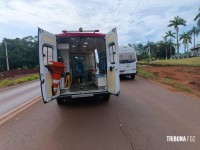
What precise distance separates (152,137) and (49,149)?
219 cm

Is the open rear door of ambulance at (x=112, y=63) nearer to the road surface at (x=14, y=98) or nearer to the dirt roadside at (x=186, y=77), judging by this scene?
the road surface at (x=14, y=98)

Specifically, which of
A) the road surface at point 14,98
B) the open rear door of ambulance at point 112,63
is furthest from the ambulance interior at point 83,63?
the road surface at point 14,98

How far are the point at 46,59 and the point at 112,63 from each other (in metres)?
2.28

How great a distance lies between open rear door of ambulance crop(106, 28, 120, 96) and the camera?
888 cm

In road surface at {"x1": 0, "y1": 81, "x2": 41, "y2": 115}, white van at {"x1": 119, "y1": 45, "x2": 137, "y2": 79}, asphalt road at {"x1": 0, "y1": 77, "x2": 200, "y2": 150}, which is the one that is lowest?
road surface at {"x1": 0, "y1": 81, "x2": 41, "y2": 115}

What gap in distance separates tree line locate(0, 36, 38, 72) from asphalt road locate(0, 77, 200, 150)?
61875 mm

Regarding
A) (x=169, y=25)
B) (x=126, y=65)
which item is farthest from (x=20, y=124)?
(x=169, y=25)

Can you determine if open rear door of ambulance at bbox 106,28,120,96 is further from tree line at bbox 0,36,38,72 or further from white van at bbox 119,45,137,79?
tree line at bbox 0,36,38,72

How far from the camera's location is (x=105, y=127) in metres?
6.96

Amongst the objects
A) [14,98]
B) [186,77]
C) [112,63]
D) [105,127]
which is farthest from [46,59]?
[186,77]

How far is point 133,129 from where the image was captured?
6.61 m

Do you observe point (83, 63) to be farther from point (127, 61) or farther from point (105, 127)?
point (105, 127)

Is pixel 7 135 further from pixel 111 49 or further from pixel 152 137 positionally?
pixel 111 49

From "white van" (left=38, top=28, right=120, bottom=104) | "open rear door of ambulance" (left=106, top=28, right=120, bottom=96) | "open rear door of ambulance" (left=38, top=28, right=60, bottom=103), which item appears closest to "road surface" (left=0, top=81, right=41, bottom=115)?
"white van" (left=38, top=28, right=120, bottom=104)
